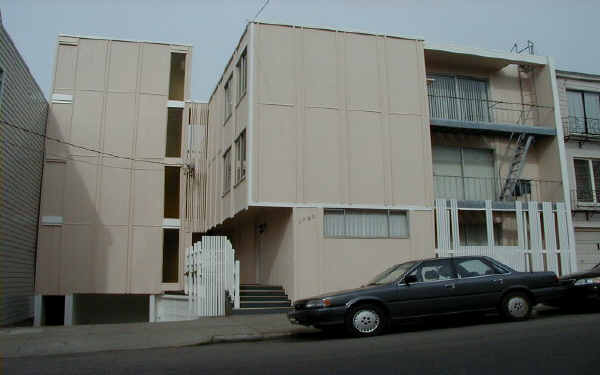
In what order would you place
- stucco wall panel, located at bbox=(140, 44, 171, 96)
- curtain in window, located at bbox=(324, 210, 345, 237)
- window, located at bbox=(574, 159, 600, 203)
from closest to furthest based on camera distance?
curtain in window, located at bbox=(324, 210, 345, 237) < window, located at bbox=(574, 159, 600, 203) < stucco wall panel, located at bbox=(140, 44, 171, 96)

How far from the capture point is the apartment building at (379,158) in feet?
53.3

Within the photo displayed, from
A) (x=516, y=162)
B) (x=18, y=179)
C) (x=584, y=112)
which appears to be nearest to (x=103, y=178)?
(x=18, y=179)

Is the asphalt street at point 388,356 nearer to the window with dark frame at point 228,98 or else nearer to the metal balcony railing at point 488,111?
the metal balcony railing at point 488,111

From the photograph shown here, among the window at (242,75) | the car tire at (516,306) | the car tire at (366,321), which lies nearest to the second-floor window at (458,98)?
the window at (242,75)

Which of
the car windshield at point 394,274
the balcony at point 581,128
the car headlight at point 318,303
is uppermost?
the balcony at point 581,128

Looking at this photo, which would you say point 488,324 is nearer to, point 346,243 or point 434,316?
point 434,316

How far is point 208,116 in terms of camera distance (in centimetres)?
2372

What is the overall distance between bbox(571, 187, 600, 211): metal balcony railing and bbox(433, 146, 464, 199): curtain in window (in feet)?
13.1

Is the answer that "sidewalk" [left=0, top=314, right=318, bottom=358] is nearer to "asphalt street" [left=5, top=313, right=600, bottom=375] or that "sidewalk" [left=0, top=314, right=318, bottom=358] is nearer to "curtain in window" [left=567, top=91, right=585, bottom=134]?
"asphalt street" [left=5, top=313, right=600, bottom=375]

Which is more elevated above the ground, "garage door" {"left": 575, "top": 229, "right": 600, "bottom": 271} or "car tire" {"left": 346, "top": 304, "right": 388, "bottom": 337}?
"garage door" {"left": 575, "top": 229, "right": 600, "bottom": 271}

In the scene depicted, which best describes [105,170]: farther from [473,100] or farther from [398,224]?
[473,100]

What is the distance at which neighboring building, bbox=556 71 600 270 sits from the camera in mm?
19719

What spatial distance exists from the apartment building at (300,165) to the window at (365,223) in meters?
0.04

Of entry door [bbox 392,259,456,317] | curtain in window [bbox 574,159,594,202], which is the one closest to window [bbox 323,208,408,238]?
entry door [bbox 392,259,456,317]
